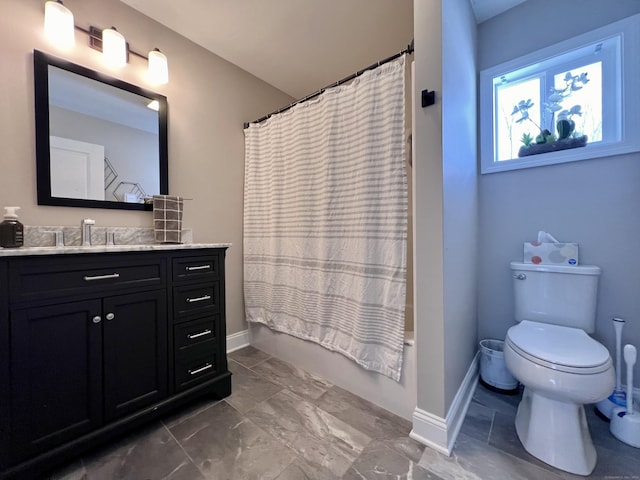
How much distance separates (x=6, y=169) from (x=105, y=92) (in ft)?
2.19

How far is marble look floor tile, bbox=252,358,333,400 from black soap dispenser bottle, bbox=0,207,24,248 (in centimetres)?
146

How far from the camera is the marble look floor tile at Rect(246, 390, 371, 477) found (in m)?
1.14

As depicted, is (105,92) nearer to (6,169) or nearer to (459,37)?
(6,169)

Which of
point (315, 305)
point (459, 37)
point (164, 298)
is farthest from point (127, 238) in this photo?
point (459, 37)

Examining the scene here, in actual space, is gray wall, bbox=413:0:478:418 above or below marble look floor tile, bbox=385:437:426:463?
above

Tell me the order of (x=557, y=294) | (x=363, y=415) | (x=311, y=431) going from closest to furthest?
1. (x=311, y=431)
2. (x=363, y=415)
3. (x=557, y=294)

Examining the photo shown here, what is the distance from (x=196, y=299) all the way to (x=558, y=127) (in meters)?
2.43

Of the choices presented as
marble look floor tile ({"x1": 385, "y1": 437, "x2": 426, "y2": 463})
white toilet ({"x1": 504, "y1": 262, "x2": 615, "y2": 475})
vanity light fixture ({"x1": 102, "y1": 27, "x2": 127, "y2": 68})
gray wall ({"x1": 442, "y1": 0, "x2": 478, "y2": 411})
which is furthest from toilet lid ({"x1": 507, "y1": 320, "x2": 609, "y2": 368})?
vanity light fixture ({"x1": 102, "y1": 27, "x2": 127, "y2": 68})

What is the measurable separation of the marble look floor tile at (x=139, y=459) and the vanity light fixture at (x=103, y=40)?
2029 mm

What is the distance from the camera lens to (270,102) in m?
2.49

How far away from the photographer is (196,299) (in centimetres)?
146

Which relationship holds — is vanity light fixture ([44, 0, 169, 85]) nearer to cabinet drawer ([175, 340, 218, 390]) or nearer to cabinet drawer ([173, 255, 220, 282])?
cabinet drawer ([173, 255, 220, 282])

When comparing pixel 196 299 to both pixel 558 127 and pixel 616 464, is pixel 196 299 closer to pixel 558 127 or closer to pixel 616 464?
pixel 616 464

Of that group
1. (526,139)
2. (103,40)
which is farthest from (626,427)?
(103,40)
